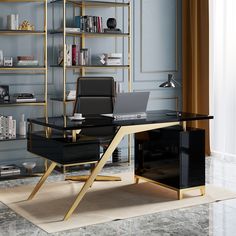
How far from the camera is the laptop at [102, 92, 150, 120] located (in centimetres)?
455

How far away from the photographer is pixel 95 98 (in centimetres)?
570

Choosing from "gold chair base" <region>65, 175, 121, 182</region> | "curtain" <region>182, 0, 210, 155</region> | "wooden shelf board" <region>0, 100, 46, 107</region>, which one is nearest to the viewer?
"gold chair base" <region>65, 175, 121, 182</region>

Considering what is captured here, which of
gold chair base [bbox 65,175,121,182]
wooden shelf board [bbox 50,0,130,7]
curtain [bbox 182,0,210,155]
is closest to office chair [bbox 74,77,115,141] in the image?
gold chair base [bbox 65,175,121,182]

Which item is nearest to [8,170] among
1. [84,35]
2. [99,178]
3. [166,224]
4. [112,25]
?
[99,178]

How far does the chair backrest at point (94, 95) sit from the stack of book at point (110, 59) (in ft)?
2.09

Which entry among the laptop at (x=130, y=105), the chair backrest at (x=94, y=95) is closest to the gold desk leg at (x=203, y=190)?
the laptop at (x=130, y=105)

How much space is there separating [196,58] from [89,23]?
1.58 m

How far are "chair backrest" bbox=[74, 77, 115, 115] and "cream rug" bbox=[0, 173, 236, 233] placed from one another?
2.61 feet

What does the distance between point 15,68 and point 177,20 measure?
98.0 inches

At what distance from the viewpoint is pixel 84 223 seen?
4.08 meters

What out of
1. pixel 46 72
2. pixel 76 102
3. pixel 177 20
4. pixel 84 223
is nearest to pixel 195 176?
pixel 84 223

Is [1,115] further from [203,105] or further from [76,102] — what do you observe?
[203,105]

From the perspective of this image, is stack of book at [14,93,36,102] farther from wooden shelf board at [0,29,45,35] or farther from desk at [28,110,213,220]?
desk at [28,110,213,220]

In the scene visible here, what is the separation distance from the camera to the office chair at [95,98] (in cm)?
562
